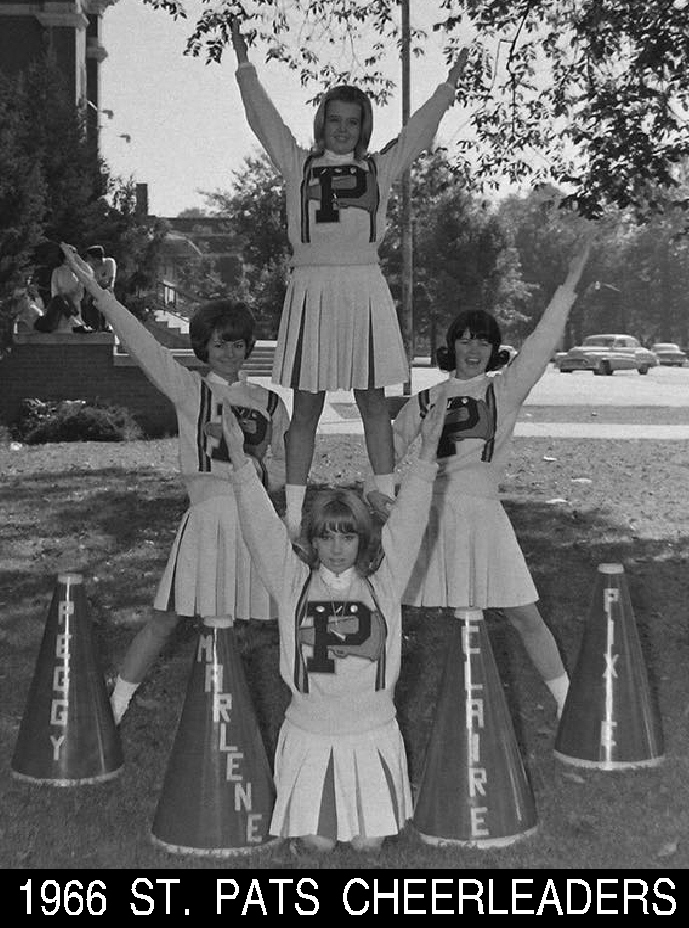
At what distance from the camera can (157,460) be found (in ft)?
54.0

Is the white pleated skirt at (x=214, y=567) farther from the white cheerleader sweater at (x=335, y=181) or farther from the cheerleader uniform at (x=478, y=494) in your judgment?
the white cheerleader sweater at (x=335, y=181)

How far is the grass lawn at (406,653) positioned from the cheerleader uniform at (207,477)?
656 millimetres

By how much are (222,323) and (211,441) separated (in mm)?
431

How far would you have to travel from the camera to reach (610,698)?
210 inches

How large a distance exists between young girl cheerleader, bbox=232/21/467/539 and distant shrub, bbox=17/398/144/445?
13.7 m

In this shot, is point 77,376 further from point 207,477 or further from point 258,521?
point 258,521

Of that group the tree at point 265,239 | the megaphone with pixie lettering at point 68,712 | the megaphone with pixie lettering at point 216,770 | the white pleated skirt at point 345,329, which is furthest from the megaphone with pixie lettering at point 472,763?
the tree at point 265,239

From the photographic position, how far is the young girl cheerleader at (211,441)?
16.8 feet

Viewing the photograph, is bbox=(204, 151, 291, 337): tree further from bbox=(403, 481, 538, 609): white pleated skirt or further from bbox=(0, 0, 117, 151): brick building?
bbox=(403, 481, 538, 609): white pleated skirt

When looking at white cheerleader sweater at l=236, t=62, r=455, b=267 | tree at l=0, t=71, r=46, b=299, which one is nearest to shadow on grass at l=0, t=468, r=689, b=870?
white cheerleader sweater at l=236, t=62, r=455, b=267

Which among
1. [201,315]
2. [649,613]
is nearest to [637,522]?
[649,613]

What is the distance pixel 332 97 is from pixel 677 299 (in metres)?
104

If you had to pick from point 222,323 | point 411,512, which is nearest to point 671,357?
point 222,323
